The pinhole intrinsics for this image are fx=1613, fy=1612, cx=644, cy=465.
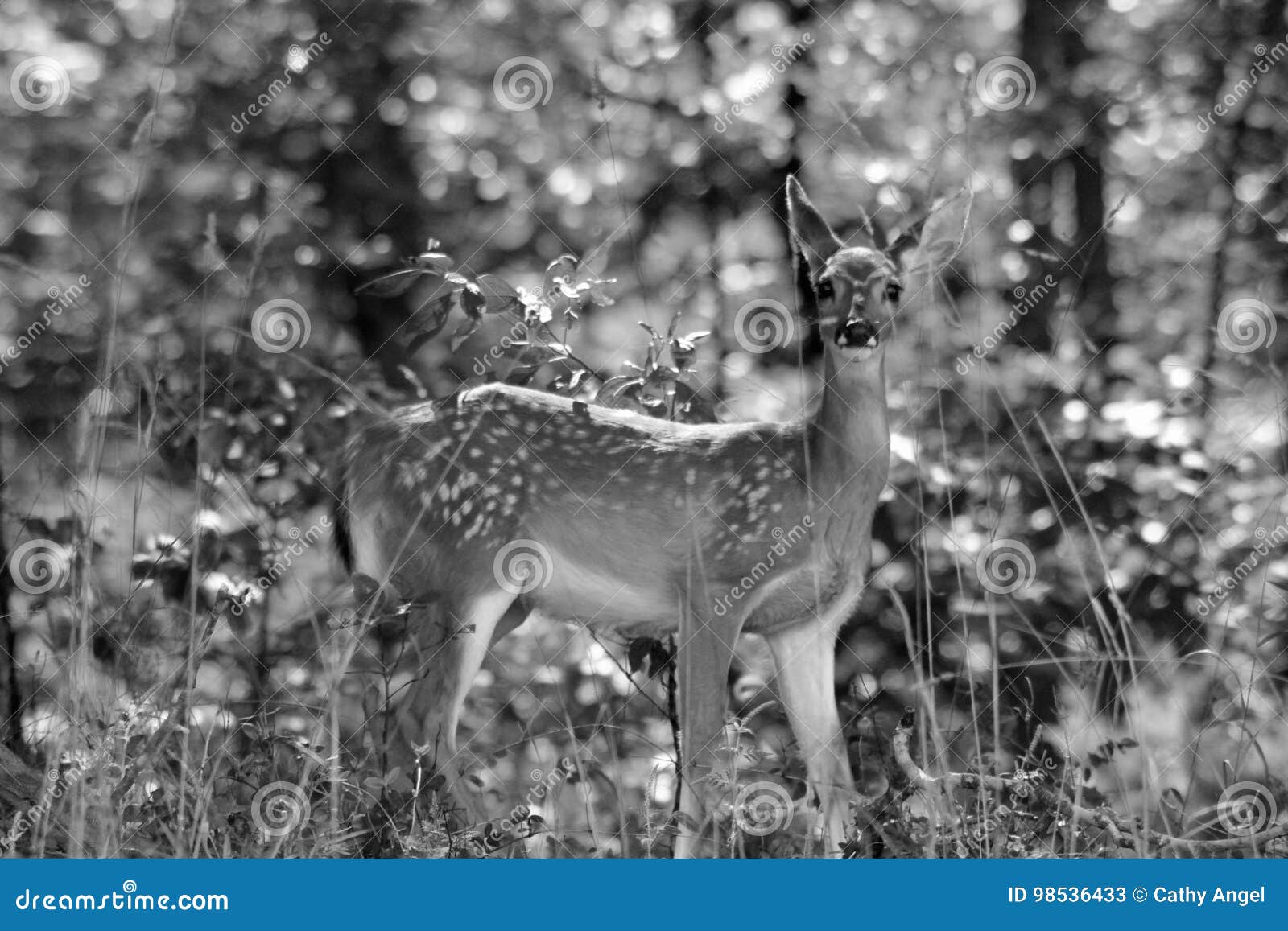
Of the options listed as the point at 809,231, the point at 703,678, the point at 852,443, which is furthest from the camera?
the point at 852,443

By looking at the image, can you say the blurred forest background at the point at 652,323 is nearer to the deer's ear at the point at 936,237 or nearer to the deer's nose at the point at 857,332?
the deer's ear at the point at 936,237

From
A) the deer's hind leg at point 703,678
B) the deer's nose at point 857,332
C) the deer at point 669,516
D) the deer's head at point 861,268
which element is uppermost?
the deer's head at point 861,268

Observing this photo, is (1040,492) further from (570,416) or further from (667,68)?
(667,68)

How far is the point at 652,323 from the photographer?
294 inches

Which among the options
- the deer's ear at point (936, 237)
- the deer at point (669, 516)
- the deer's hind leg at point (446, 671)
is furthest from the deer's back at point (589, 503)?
the deer's ear at point (936, 237)

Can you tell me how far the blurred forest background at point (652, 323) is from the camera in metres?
5.52

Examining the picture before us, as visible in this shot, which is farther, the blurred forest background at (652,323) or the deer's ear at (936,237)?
the blurred forest background at (652,323)

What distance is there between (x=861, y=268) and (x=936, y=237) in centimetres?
44

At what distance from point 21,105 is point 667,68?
3844mm

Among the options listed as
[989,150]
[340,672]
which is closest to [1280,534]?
[340,672]

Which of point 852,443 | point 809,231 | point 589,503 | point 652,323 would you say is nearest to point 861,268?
point 809,231

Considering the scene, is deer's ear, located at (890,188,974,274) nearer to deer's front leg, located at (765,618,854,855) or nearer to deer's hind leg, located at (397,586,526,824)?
deer's front leg, located at (765,618,854,855)

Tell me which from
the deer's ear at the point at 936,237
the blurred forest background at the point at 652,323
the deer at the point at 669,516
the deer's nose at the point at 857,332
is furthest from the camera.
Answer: the blurred forest background at the point at 652,323

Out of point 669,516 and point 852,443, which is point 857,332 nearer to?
point 852,443
